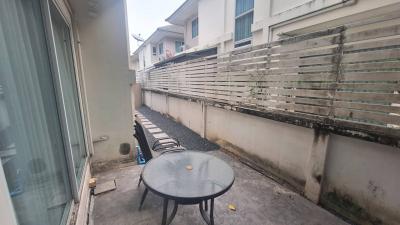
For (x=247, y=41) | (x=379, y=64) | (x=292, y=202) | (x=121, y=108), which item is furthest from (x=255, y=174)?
(x=247, y=41)

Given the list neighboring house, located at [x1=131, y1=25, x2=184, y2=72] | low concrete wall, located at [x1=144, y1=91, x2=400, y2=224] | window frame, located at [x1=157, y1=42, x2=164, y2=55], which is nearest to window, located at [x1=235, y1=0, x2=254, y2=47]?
low concrete wall, located at [x1=144, y1=91, x2=400, y2=224]

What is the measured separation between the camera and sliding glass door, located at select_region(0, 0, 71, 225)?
0.85 metres

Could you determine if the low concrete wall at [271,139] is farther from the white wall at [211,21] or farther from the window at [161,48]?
the window at [161,48]

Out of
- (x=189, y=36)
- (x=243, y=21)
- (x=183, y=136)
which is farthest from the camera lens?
(x=189, y=36)

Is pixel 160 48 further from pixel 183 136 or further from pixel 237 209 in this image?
pixel 237 209

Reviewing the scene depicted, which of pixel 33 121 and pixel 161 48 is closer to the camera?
pixel 33 121

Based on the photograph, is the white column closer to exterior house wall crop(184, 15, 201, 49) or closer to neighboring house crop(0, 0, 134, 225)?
neighboring house crop(0, 0, 134, 225)

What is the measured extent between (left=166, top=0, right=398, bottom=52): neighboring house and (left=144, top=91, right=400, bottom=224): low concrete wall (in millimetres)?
1826

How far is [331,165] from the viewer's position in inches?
85.8

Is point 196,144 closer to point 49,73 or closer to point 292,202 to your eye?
point 292,202

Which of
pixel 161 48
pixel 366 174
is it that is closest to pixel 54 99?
pixel 366 174

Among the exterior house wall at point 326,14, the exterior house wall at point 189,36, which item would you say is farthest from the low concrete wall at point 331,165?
the exterior house wall at point 189,36

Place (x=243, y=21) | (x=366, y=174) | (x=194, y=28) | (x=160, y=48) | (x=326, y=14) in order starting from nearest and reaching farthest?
1. (x=366, y=174)
2. (x=326, y=14)
3. (x=243, y=21)
4. (x=194, y=28)
5. (x=160, y=48)

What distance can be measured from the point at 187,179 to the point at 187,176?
5 cm
